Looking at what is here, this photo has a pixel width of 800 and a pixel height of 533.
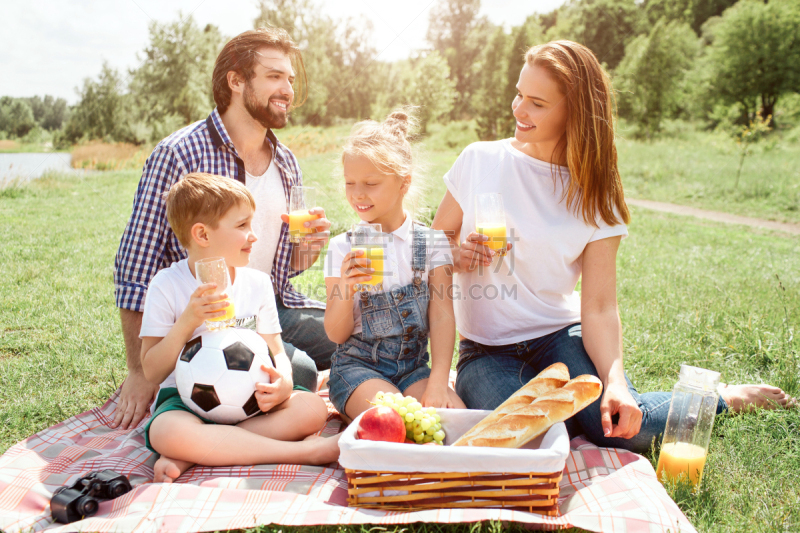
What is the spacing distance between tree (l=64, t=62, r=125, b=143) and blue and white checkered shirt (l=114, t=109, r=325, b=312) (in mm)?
22590

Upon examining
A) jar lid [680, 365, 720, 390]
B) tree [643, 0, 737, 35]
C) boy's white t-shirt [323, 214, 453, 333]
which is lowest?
jar lid [680, 365, 720, 390]

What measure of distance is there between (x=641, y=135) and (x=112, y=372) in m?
31.7

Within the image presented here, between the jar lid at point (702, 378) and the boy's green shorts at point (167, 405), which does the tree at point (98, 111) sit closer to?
the boy's green shorts at point (167, 405)

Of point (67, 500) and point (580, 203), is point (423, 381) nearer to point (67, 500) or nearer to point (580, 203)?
point (580, 203)

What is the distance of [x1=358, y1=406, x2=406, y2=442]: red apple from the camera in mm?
2207

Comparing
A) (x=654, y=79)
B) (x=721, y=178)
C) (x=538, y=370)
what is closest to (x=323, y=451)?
(x=538, y=370)

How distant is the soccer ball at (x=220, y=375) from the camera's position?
244cm

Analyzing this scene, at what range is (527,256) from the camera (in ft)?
9.92

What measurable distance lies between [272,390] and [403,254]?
103 cm

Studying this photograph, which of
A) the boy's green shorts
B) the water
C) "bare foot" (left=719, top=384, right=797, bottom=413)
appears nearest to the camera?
the boy's green shorts

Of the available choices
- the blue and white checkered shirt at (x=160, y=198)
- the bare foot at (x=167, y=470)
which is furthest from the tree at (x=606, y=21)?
the bare foot at (x=167, y=470)

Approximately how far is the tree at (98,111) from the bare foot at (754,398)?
81.6ft

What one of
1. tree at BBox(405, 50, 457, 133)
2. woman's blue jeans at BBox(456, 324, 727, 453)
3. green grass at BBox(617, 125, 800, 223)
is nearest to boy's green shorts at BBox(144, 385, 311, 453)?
→ woman's blue jeans at BBox(456, 324, 727, 453)

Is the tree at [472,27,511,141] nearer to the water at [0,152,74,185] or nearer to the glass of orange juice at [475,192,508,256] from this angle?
the water at [0,152,74,185]
